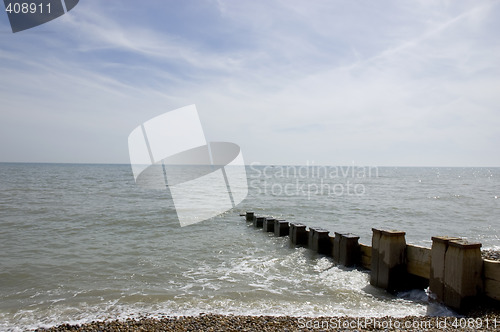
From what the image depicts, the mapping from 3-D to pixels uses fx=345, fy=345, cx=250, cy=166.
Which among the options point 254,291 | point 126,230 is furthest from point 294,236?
point 126,230

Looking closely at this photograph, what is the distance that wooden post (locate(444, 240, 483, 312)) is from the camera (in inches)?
217

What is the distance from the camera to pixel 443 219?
18.3 metres

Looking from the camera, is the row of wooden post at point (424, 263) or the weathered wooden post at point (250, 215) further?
the weathered wooden post at point (250, 215)

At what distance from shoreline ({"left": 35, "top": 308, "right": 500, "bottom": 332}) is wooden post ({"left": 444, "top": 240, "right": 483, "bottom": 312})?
0.24 m

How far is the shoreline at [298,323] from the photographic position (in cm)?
509

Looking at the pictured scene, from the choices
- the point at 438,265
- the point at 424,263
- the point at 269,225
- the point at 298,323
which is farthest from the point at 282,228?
the point at 298,323

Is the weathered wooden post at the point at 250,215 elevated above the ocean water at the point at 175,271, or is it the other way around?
the weathered wooden post at the point at 250,215

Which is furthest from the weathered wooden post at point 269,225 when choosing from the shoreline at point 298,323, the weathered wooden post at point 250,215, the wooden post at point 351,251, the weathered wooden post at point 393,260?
the shoreline at point 298,323

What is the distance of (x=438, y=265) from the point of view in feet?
19.6

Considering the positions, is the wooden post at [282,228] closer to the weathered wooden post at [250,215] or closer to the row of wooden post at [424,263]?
the row of wooden post at [424,263]

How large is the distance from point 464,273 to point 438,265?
48cm

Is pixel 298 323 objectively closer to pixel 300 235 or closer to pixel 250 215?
pixel 300 235

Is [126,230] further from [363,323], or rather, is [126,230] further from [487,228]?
[487,228]

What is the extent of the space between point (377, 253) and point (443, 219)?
13.5 meters
